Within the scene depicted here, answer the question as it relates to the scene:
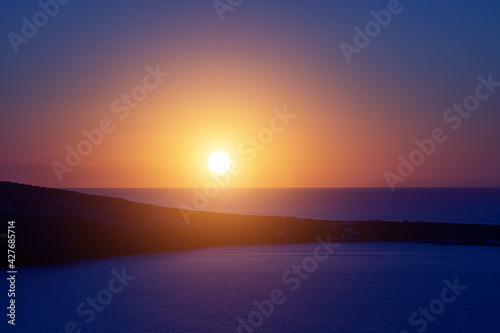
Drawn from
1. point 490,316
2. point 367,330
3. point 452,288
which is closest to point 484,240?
point 452,288

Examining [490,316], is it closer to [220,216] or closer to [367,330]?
[367,330]

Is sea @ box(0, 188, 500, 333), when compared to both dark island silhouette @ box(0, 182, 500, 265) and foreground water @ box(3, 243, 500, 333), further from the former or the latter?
dark island silhouette @ box(0, 182, 500, 265)

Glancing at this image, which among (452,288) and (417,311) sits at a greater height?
(452,288)

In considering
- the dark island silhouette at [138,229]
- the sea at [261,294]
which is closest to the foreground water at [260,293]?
the sea at [261,294]

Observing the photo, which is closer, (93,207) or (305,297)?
(305,297)

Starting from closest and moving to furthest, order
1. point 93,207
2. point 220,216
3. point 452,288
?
point 452,288, point 93,207, point 220,216

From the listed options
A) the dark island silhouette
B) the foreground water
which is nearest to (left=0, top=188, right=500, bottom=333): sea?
the foreground water
